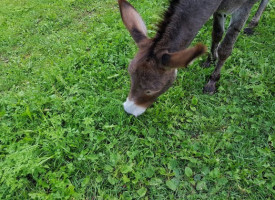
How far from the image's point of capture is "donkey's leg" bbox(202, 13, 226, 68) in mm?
3473

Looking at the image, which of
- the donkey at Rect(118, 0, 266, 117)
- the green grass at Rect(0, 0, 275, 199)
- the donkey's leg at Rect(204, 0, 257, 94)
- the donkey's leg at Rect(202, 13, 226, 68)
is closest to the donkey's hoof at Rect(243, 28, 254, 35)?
the green grass at Rect(0, 0, 275, 199)

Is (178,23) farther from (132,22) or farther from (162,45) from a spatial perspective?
(132,22)

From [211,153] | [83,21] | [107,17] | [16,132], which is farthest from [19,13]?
[211,153]

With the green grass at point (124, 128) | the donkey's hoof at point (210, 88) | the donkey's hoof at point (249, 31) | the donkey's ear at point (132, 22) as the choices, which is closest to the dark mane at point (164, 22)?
the green grass at point (124, 128)

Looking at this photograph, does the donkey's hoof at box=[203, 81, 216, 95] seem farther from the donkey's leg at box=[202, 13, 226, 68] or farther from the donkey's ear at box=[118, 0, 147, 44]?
the donkey's ear at box=[118, 0, 147, 44]

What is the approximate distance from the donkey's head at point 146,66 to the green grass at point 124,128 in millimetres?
308

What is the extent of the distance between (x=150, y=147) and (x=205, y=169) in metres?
0.74

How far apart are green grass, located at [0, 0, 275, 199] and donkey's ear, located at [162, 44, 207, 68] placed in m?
0.58

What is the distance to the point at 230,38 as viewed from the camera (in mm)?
3270

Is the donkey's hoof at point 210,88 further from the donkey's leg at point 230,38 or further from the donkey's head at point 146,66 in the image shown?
the donkey's head at point 146,66

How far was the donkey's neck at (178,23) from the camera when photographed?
2453 millimetres

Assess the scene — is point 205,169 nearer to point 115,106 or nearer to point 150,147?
point 150,147

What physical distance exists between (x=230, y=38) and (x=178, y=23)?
1.20 meters

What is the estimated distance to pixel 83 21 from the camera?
208 inches
